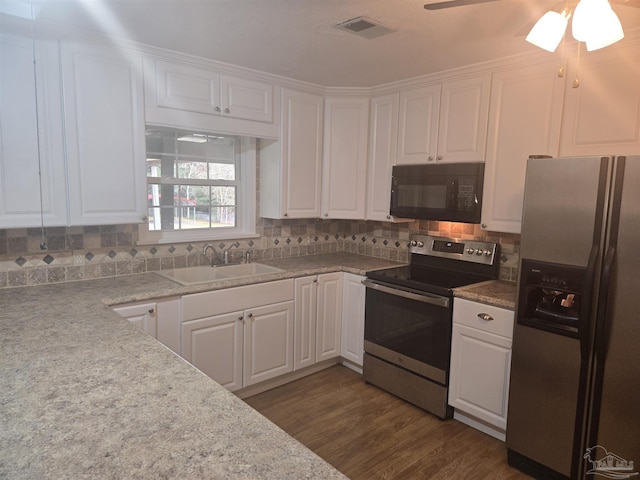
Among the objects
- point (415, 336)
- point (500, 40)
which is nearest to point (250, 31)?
point (500, 40)

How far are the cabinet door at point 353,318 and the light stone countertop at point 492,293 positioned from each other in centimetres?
83

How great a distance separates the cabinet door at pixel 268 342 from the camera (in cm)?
290

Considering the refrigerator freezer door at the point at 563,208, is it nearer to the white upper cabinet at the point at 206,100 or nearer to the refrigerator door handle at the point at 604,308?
the refrigerator door handle at the point at 604,308

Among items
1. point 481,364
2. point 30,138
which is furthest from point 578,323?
point 30,138

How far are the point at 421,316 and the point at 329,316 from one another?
0.83 meters

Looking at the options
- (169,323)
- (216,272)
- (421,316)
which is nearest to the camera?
(169,323)

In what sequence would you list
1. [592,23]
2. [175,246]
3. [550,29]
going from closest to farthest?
[592,23] < [550,29] < [175,246]

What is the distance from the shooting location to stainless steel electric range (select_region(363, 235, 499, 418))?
269 cm

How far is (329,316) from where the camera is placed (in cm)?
334

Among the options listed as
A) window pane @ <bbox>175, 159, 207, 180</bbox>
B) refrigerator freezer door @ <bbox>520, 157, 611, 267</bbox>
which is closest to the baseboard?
refrigerator freezer door @ <bbox>520, 157, 611, 267</bbox>

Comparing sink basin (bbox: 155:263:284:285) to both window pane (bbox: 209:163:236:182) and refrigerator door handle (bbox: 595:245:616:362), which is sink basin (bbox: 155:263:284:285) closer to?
window pane (bbox: 209:163:236:182)

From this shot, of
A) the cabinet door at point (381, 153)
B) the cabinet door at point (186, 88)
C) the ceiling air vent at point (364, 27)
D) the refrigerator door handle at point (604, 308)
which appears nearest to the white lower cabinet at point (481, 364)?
the refrigerator door handle at point (604, 308)

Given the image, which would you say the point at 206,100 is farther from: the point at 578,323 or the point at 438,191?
the point at 578,323

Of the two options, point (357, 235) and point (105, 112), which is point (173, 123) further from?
point (357, 235)
